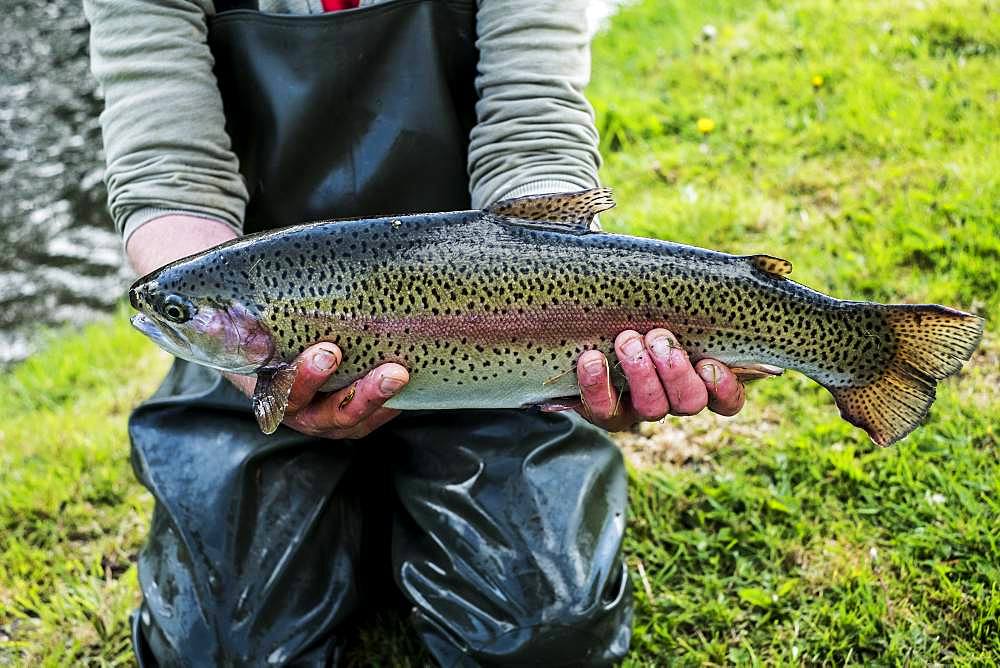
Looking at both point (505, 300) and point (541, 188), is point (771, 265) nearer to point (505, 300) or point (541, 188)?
point (505, 300)

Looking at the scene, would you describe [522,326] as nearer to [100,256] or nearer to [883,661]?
[883,661]

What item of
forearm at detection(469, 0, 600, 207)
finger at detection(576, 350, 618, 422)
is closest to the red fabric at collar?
forearm at detection(469, 0, 600, 207)

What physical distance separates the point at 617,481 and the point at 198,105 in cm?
160

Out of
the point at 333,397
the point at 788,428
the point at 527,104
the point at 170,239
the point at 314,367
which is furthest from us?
the point at 788,428

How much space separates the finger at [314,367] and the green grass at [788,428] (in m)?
0.99

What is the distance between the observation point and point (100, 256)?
20.9 ft

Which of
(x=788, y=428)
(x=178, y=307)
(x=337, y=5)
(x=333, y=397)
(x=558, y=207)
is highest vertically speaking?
(x=337, y=5)

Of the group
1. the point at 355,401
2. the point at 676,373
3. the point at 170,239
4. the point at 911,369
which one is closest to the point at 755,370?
the point at 676,373

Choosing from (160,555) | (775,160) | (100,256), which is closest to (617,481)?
(160,555)

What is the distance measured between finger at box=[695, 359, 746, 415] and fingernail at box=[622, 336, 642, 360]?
170mm

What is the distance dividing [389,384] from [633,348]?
0.55 m

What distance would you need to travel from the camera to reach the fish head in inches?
89.0

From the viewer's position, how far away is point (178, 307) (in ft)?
7.46

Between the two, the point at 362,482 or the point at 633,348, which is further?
the point at 362,482
